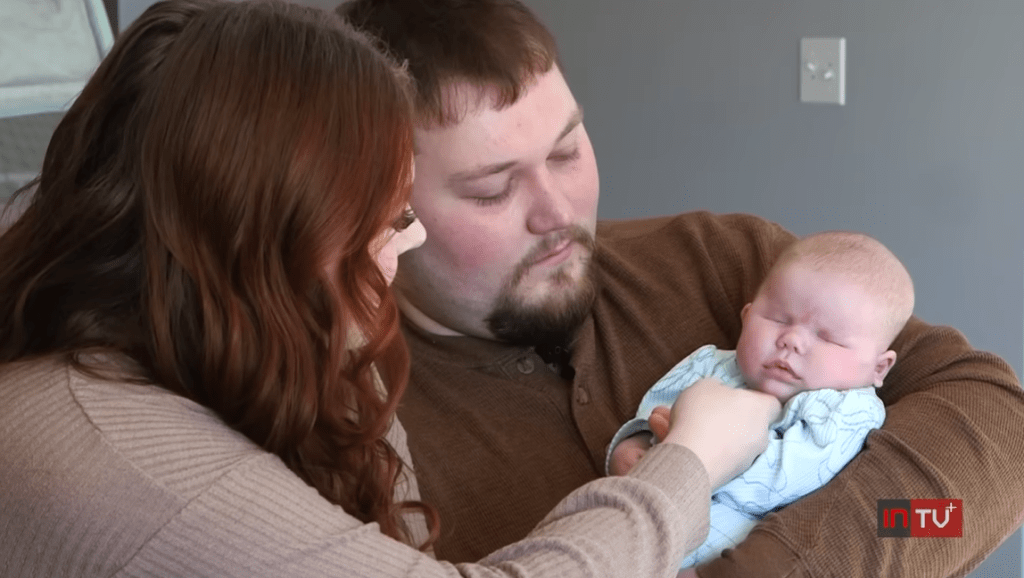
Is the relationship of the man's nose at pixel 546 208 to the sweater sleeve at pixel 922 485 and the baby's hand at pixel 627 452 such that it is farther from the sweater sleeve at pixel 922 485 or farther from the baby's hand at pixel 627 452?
the sweater sleeve at pixel 922 485

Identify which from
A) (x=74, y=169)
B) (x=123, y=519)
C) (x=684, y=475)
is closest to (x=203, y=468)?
(x=123, y=519)

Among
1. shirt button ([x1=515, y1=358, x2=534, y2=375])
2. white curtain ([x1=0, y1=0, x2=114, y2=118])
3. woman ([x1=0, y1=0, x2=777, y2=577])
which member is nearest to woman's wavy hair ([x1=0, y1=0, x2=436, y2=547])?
woman ([x1=0, y1=0, x2=777, y2=577])

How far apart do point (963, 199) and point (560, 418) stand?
1.33 metres

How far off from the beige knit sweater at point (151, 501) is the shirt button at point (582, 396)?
57 cm

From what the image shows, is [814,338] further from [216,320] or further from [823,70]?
[823,70]

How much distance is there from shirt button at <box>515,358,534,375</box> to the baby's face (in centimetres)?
30

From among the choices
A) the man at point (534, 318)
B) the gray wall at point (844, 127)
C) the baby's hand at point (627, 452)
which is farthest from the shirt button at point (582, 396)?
the gray wall at point (844, 127)

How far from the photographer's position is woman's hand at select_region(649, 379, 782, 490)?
1223 mm

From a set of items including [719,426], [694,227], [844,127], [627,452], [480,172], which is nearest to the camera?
[719,426]

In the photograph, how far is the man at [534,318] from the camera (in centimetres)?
146

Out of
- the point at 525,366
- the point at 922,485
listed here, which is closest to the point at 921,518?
the point at 922,485

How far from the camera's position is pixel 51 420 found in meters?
0.92

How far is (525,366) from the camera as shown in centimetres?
162

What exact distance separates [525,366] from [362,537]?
0.69 m
